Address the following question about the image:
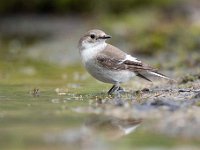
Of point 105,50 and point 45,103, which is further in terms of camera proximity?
point 105,50

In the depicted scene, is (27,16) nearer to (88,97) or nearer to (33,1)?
(33,1)

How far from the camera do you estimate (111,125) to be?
916 centimetres

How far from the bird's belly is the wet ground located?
0.31 metres

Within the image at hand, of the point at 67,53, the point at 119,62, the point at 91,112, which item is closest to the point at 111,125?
the point at 91,112

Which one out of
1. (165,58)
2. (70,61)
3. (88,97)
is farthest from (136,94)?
(70,61)

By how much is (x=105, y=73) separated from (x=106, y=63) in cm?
17

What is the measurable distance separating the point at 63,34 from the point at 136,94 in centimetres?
1503

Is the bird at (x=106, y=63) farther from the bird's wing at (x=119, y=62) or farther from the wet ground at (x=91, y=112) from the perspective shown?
the wet ground at (x=91, y=112)

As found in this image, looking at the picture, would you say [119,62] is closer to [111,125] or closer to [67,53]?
[111,125]

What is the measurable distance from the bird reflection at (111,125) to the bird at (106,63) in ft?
7.95

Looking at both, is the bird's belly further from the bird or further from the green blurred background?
the green blurred background

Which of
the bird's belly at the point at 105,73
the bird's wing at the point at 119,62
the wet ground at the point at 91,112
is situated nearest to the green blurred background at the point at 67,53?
the wet ground at the point at 91,112

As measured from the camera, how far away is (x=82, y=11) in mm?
29797

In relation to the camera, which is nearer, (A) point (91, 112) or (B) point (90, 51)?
(A) point (91, 112)
